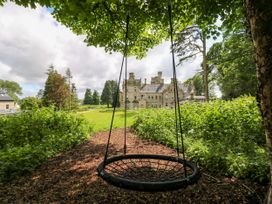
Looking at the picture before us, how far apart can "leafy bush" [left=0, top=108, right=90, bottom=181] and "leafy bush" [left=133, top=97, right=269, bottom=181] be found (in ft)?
11.2

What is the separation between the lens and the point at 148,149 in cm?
648

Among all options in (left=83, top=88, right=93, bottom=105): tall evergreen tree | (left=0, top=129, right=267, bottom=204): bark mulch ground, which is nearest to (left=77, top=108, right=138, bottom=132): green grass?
(left=0, top=129, right=267, bottom=204): bark mulch ground

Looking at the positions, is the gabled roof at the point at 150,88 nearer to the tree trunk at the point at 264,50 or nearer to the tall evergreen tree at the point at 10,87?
the tall evergreen tree at the point at 10,87

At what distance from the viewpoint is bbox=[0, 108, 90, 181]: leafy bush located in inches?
179

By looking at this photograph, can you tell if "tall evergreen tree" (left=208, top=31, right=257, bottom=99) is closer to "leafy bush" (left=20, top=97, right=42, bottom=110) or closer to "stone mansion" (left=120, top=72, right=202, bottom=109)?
"leafy bush" (left=20, top=97, right=42, bottom=110)

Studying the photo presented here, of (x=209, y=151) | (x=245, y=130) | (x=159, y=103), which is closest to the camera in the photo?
(x=209, y=151)

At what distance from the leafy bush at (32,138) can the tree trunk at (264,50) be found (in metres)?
4.74

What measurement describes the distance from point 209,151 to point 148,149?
2.27 metres

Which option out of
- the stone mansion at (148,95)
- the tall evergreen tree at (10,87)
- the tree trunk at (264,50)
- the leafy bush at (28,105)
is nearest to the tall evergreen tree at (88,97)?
the tall evergreen tree at (10,87)

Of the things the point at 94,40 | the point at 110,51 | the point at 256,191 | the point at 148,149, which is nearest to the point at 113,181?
the point at 256,191

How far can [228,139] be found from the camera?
5535mm

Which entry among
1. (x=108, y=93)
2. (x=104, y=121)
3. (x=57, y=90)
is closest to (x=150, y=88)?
(x=108, y=93)

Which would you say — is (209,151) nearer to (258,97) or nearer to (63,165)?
(258,97)

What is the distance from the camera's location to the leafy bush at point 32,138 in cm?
454
